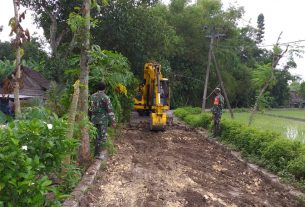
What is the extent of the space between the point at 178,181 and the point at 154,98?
29.6 feet

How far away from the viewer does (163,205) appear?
603 cm

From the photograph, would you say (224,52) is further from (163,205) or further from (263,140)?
(163,205)

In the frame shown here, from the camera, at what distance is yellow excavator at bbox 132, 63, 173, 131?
1528 centimetres

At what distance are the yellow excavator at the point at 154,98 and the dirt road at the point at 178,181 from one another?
3.24m

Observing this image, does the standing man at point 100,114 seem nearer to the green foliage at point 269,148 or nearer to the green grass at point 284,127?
the green foliage at point 269,148

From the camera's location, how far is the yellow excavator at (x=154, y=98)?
15.3 m

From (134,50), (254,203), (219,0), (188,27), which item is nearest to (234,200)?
(254,203)

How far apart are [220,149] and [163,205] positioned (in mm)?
6421

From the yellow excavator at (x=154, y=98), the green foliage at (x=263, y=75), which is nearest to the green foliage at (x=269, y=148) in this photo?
the green foliage at (x=263, y=75)

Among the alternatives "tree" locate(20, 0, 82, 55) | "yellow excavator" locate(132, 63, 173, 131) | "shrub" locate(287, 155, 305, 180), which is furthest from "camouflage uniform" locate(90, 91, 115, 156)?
"tree" locate(20, 0, 82, 55)

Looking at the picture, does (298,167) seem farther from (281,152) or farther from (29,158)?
(29,158)

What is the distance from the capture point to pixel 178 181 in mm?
7617

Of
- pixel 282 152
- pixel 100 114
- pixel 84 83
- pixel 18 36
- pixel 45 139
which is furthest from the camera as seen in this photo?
pixel 282 152

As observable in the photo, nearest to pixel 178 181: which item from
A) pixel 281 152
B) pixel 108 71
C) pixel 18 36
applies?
pixel 281 152
